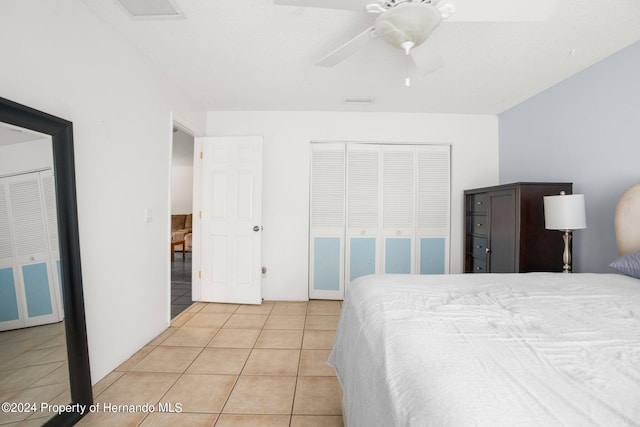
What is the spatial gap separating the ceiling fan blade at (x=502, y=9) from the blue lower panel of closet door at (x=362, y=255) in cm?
264

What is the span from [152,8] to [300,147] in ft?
6.78

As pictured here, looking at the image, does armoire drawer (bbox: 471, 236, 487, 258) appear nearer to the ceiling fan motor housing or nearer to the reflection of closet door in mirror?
the ceiling fan motor housing

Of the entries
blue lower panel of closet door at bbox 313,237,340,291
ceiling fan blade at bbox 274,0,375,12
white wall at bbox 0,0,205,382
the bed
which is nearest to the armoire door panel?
the bed

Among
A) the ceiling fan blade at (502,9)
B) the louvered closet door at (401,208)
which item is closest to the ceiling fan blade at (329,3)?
the ceiling fan blade at (502,9)

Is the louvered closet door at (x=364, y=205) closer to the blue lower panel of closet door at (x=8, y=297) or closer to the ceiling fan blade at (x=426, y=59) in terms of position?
the ceiling fan blade at (x=426, y=59)

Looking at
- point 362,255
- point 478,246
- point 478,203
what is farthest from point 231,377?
point 478,203

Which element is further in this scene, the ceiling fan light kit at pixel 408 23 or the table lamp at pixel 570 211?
the table lamp at pixel 570 211

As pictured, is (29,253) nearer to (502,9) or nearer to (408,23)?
(408,23)

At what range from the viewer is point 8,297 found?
4.15ft

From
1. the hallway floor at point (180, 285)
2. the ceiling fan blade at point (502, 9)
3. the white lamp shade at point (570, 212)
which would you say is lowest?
the hallway floor at point (180, 285)

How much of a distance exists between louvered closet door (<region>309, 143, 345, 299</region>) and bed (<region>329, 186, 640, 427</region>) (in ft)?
7.02

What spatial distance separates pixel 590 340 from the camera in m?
0.90

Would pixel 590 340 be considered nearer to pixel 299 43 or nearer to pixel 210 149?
pixel 299 43

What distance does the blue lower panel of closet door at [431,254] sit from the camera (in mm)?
3664
